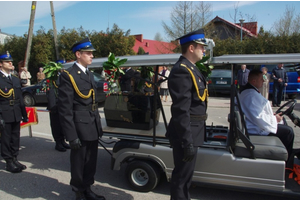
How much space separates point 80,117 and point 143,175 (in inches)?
49.6

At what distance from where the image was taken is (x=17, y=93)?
180 inches

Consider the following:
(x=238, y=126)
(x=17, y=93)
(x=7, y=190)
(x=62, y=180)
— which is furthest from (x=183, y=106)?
(x=17, y=93)

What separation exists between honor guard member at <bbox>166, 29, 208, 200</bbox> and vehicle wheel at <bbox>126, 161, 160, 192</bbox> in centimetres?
81

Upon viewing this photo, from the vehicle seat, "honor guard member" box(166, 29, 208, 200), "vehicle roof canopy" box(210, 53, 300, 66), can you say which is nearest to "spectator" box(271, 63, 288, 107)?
the vehicle seat

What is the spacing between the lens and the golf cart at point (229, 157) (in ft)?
9.44

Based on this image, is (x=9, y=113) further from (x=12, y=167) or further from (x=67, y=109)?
(x=67, y=109)

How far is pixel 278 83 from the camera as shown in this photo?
1054 cm

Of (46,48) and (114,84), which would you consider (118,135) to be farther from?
(46,48)

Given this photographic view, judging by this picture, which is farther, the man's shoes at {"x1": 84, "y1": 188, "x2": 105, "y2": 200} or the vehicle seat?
the man's shoes at {"x1": 84, "y1": 188, "x2": 105, "y2": 200}

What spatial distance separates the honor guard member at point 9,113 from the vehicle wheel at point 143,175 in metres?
2.16

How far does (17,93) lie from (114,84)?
2076 millimetres

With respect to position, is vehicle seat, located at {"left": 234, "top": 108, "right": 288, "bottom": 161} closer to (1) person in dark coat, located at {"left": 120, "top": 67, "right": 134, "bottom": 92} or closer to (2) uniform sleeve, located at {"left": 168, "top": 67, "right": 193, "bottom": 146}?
(2) uniform sleeve, located at {"left": 168, "top": 67, "right": 193, "bottom": 146}

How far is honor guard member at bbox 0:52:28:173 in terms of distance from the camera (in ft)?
14.1

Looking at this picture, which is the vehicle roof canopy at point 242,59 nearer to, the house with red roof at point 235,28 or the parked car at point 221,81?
the parked car at point 221,81
